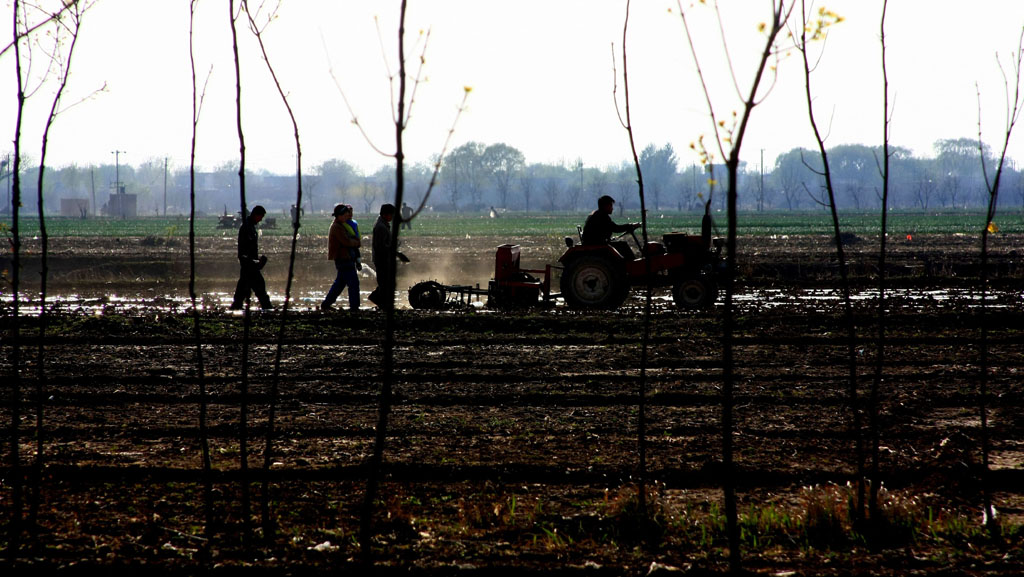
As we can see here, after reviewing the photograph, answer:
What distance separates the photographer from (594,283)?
13.0 meters

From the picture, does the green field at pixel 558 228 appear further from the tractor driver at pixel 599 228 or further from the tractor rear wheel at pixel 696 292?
the tractor driver at pixel 599 228

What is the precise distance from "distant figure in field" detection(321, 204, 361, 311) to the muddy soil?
1.64 m

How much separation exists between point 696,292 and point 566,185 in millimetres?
136294

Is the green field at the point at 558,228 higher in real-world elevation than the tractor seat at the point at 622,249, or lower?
higher

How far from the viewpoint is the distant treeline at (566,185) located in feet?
416

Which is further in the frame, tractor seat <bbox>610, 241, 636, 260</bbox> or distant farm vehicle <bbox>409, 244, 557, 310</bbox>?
distant farm vehicle <bbox>409, 244, 557, 310</bbox>

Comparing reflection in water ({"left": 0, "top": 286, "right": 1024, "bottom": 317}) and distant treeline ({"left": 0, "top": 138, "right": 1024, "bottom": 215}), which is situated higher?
distant treeline ({"left": 0, "top": 138, "right": 1024, "bottom": 215})

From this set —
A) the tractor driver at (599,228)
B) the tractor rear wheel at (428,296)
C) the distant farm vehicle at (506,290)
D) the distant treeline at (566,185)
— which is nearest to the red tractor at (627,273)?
the tractor driver at (599,228)

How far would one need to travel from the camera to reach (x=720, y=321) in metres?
11.3

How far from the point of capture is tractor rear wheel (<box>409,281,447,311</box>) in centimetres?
1316

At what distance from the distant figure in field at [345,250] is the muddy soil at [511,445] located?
64.7 inches

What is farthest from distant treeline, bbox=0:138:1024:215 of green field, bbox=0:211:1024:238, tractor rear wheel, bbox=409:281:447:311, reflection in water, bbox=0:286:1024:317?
tractor rear wheel, bbox=409:281:447:311

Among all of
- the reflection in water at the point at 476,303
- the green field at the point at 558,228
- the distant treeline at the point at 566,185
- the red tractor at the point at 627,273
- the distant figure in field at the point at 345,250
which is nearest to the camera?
the distant figure in field at the point at 345,250

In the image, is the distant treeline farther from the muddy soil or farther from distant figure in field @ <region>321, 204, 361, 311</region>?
the muddy soil
